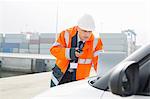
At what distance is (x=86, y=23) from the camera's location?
3078 mm

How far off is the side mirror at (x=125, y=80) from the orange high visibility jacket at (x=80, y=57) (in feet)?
5.51

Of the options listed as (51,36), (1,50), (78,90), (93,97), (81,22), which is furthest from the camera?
(1,50)

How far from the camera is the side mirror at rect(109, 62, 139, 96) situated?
1.29m

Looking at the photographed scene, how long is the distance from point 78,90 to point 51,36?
1349 inches

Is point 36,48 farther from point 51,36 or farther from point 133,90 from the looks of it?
point 133,90

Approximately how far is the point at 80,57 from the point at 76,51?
10cm

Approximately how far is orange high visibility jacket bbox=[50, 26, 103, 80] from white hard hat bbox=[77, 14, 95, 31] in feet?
0.27

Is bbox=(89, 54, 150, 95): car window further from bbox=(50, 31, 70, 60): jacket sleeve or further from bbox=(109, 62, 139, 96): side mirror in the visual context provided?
bbox=(50, 31, 70, 60): jacket sleeve

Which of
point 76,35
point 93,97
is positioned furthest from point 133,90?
point 76,35

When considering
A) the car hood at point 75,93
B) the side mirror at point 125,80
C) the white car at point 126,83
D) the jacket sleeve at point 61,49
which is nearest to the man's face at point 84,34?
the jacket sleeve at point 61,49

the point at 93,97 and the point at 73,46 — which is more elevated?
the point at 73,46

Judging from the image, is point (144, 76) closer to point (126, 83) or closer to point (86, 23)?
point (126, 83)

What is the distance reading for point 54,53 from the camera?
10.2ft

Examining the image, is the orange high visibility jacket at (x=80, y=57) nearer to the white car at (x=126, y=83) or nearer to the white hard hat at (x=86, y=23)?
the white hard hat at (x=86, y=23)
